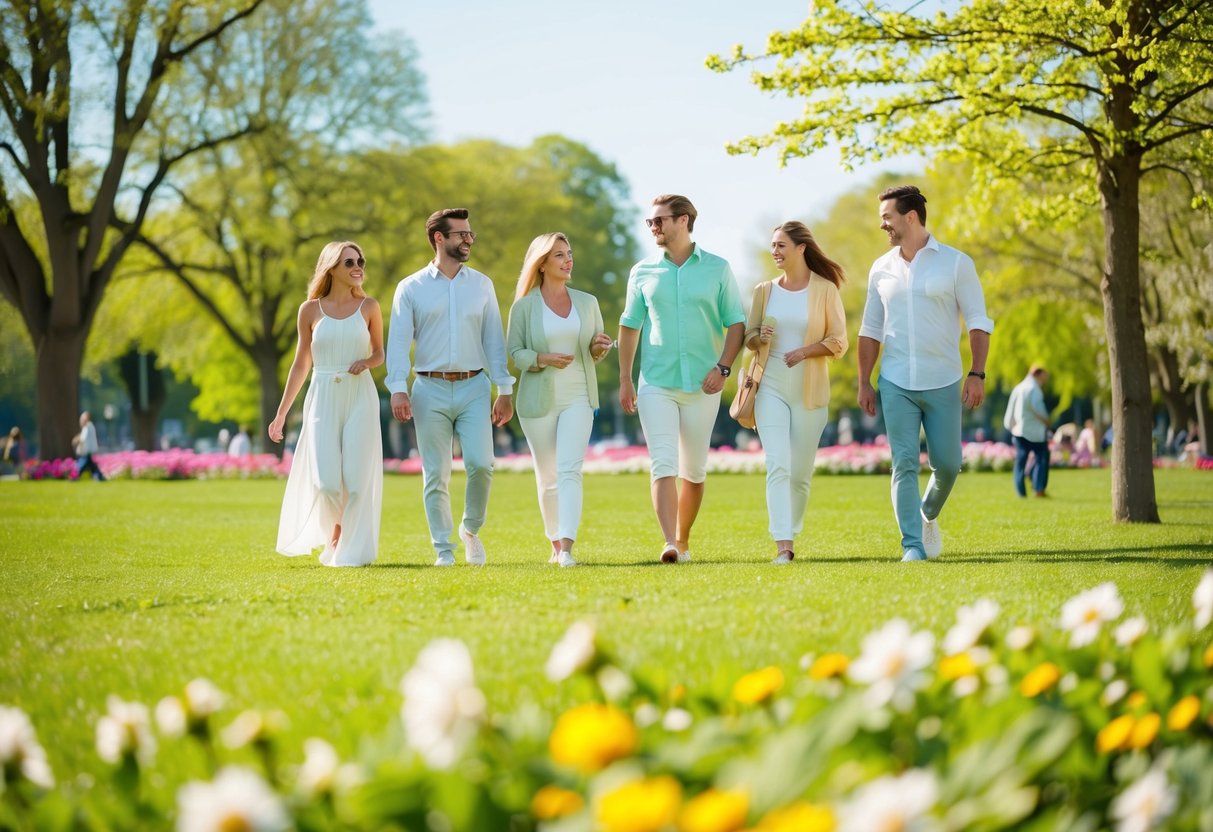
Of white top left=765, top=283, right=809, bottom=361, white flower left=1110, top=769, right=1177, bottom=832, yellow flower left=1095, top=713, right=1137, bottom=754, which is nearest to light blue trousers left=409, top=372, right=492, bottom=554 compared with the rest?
white top left=765, top=283, right=809, bottom=361

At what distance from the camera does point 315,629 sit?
21.7 ft

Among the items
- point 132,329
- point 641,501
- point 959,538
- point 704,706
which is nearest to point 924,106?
point 959,538

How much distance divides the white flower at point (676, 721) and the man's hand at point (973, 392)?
246 inches

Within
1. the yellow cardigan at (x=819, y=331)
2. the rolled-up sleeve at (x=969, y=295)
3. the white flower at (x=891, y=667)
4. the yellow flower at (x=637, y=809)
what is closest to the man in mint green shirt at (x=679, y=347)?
the yellow cardigan at (x=819, y=331)

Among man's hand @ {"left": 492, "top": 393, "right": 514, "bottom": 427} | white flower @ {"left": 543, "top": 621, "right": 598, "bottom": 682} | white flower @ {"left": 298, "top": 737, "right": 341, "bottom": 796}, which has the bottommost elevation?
white flower @ {"left": 298, "top": 737, "right": 341, "bottom": 796}

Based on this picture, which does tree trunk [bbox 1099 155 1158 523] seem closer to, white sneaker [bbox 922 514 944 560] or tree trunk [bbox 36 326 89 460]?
white sneaker [bbox 922 514 944 560]

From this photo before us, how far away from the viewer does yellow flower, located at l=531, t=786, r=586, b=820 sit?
2.53 meters

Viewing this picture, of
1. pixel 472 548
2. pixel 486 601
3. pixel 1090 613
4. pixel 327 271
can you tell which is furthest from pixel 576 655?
pixel 327 271

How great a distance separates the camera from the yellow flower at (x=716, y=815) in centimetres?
216

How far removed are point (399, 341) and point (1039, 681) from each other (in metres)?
7.19

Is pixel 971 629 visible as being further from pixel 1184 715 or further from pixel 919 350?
pixel 919 350

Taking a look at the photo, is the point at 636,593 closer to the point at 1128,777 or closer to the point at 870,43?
the point at 1128,777

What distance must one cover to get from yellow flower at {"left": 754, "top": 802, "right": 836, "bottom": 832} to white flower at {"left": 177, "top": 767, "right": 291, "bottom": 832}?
2.64 ft

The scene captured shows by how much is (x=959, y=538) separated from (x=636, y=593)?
216 inches
